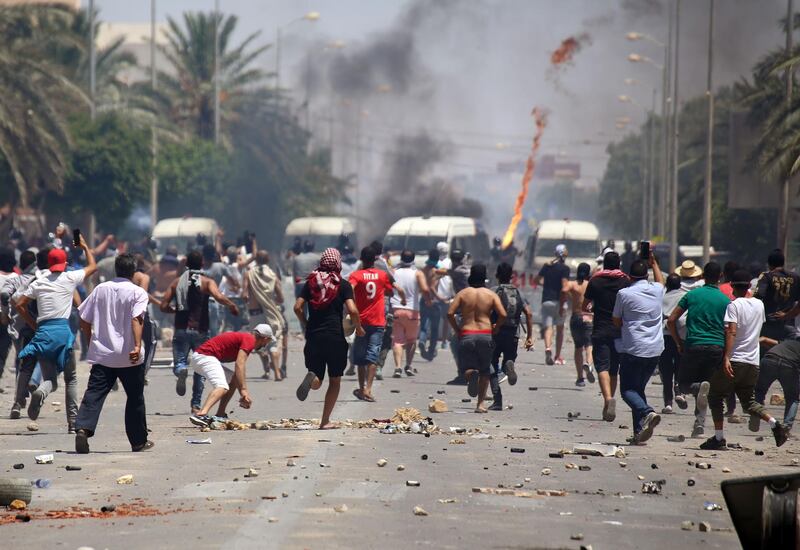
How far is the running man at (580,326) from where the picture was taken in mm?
19312

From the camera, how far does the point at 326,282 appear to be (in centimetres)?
1367

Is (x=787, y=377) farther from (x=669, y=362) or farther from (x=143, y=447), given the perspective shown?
(x=143, y=447)

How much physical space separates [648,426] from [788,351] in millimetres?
2177

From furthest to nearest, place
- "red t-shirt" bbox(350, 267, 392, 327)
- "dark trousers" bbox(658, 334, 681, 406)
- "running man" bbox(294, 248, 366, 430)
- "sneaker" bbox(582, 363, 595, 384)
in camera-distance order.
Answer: "sneaker" bbox(582, 363, 595, 384), "red t-shirt" bbox(350, 267, 392, 327), "dark trousers" bbox(658, 334, 681, 406), "running man" bbox(294, 248, 366, 430)

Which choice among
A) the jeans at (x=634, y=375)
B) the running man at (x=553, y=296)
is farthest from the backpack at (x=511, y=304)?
the running man at (x=553, y=296)

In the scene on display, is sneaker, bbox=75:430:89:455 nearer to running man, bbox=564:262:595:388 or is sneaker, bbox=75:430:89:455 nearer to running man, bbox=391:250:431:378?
Result: running man, bbox=564:262:595:388

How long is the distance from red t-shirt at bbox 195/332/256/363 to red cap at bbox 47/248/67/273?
57.7 inches

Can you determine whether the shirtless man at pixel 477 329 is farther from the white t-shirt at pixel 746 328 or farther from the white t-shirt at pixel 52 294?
the white t-shirt at pixel 52 294

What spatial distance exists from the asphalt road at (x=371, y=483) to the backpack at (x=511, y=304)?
0.98m

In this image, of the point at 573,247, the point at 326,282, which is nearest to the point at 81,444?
the point at 326,282

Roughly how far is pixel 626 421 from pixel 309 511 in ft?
24.5

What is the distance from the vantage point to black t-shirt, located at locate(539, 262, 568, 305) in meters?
24.0

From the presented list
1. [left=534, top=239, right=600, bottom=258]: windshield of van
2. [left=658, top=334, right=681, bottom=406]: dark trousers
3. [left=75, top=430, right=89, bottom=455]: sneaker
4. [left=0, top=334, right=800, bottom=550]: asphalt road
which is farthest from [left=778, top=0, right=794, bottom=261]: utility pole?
[left=75, top=430, right=89, bottom=455]: sneaker

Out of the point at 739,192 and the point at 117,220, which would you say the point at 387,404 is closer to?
the point at 739,192
